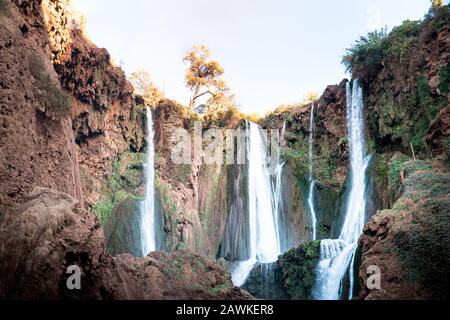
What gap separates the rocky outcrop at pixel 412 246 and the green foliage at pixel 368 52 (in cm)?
1157

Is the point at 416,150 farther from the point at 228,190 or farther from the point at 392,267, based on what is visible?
the point at 228,190

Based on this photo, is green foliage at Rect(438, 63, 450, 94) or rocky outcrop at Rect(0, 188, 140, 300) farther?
green foliage at Rect(438, 63, 450, 94)

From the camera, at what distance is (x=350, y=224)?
62.0 feet

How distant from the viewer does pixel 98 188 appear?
20219 mm

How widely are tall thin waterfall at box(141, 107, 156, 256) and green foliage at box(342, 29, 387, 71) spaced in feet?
43.9

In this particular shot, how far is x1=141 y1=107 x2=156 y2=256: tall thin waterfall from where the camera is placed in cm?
2039

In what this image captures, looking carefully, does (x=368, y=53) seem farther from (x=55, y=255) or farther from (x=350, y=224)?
(x=55, y=255)

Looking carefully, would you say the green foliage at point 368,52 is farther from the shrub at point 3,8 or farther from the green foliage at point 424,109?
the shrub at point 3,8

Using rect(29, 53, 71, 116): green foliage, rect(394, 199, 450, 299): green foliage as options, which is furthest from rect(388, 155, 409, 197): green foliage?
rect(29, 53, 71, 116): green foliage

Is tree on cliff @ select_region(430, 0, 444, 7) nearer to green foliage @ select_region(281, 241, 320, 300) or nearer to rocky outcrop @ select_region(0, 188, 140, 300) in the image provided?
green foliage @ select_region(281, 241, 320, 300)

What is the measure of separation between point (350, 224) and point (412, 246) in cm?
969

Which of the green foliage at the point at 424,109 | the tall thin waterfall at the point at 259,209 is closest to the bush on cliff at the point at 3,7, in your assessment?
the tall thin waterfall at the point at 259,209

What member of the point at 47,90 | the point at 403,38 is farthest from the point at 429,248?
the point at 403,38

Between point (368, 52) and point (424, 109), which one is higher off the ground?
point (368, 52)
